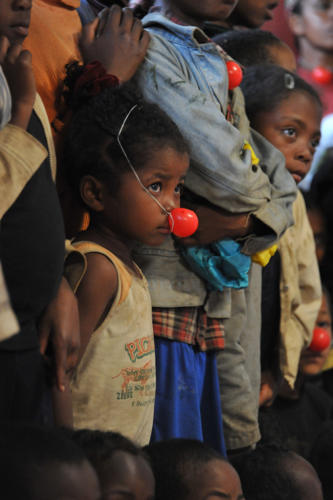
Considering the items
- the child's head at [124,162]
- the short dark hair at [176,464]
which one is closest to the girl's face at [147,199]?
the child's head at [124,162]

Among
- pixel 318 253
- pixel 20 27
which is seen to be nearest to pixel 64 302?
pixel 20 27

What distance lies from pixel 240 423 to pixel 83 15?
129 centimetres

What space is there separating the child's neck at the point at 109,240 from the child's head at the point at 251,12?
1.44 m

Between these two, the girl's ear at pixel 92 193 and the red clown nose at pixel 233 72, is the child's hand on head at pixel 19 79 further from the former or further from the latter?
the red clown nose at pixel 233 72

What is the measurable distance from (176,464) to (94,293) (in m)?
0.42

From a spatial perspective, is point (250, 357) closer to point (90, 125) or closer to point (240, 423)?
point (240, 423)

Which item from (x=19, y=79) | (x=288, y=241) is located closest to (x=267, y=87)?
(x=288, y=241)

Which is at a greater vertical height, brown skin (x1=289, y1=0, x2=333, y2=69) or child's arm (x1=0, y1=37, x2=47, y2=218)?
child's arm (x1=0, y1=37, x2=47, y2=218)

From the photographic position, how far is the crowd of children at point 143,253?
1.46 m

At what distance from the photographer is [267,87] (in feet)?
8.39

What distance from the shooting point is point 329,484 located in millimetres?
2480

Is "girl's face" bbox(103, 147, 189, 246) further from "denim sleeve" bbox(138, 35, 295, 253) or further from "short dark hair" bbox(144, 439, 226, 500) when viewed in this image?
"short dark hair" bbox(144, 439, 226, 500)

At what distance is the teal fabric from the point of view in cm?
217

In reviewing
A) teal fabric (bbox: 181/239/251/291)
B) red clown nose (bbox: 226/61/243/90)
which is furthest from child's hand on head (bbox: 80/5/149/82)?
teal fabric (bbox: 181/239/251/291)
